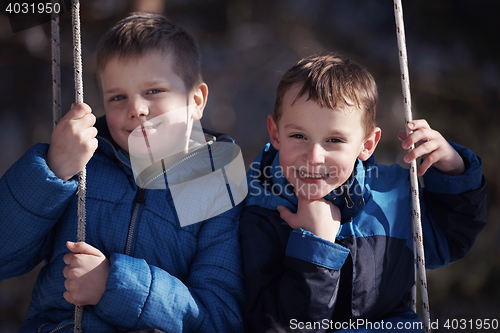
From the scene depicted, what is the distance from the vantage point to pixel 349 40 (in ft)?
7.03

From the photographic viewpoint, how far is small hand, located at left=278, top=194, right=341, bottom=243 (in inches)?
40.4

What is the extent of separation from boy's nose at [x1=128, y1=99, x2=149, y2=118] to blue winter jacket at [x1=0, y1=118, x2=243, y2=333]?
0.11 meters

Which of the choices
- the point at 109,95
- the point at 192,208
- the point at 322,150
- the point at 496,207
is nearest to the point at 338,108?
the point at 322,150

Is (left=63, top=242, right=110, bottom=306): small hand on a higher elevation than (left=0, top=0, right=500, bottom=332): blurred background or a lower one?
lower

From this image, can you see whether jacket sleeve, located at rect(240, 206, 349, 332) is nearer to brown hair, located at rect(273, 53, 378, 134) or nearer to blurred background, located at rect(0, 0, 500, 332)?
brown hair, located at rect(273, 53, 378, 134)

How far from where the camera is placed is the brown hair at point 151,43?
1.16 m

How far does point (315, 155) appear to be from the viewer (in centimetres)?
A: 102

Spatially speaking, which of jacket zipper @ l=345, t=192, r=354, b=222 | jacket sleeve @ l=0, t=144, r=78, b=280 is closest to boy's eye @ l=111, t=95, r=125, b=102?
jacket sleeve @ l=0, t=144, r=78, b=280


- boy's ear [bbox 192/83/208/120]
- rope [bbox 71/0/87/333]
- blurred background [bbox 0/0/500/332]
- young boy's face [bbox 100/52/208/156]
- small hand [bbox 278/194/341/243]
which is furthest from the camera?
blurred background [bbox 0/0/500/332]

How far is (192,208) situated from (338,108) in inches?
15.9

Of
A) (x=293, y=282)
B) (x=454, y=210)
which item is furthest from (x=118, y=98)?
(x=454, y=210)

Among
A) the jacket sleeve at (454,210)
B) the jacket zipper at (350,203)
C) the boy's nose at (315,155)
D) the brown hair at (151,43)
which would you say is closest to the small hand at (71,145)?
the brown hair at (151,43)

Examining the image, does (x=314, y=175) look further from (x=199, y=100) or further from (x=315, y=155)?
(x=199, y=100)

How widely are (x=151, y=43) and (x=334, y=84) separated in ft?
1.50
